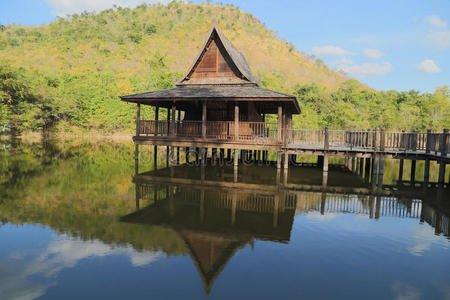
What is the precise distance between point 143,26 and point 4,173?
115300 mm

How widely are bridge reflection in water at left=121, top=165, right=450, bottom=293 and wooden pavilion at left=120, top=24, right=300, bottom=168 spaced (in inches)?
82.0

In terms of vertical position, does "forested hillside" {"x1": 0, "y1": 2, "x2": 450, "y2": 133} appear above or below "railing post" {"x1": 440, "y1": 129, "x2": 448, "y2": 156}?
above

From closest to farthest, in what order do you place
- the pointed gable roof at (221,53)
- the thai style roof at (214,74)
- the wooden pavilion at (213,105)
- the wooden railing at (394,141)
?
1. the wooden railing at (394,141)
2. the wooden pavilion at (213,105)
3. the thai style roof at (214,74)
4. the pointed gable roof at (221,53)

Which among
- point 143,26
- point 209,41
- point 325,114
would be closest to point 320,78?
point 325,114

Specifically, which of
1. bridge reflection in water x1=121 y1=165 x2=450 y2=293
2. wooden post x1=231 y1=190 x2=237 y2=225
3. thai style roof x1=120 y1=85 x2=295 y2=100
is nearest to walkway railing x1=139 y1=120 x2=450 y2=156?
thai style roof x1=120 y1=85 x2=295 y2=100

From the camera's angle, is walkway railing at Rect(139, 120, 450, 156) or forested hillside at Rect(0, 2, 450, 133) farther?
forested hillside at Rect(0, 2, 450, 133)

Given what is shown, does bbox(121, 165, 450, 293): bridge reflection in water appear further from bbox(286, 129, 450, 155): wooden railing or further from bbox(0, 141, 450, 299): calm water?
bbox(286, 129, 450, 155): wooden railing

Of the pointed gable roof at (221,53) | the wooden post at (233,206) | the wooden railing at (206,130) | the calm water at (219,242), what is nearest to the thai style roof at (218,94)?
the pointed gable roof at (221,53)

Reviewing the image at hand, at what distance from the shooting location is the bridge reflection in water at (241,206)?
7.57m

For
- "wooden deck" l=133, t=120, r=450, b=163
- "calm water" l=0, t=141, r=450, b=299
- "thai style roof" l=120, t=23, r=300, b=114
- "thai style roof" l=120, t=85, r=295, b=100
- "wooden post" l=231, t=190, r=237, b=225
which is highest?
"thai style roof" l=120, t=23, r=300, b=114

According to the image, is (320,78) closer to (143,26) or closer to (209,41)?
(143,26)

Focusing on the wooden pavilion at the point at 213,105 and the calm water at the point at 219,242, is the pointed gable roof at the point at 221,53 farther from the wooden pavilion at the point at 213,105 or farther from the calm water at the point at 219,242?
the calm water at the point at 219,242

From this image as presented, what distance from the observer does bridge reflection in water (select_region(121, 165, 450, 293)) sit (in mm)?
7574

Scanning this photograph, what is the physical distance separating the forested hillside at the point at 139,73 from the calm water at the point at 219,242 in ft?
88.9
